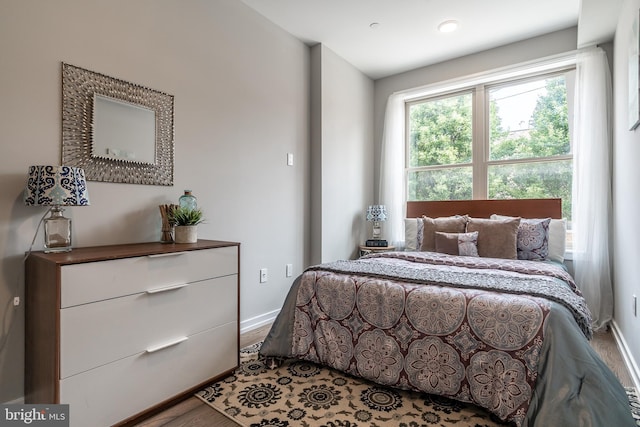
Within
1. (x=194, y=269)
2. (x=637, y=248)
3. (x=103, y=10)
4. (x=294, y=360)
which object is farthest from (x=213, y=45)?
(x=637, y=248)

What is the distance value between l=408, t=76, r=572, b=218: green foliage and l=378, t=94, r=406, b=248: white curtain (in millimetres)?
170

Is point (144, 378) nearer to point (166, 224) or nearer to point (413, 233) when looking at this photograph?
point (166, 224)

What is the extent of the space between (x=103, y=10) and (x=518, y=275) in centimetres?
292

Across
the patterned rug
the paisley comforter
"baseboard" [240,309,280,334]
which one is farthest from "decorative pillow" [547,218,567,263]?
"baseboard" [240,309,280,334]

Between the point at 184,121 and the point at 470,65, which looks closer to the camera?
the point at 184,121

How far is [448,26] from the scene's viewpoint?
9.93ft

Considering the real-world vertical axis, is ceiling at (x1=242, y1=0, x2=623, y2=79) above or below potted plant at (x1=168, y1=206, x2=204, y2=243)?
above

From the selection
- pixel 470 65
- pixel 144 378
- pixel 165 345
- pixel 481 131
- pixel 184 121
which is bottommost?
pixel 144 378

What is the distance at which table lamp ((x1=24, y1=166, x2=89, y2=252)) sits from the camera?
1499 millimetres

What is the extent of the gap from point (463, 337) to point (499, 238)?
1.59 m

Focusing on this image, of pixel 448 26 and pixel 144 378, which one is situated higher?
pixel 448 26

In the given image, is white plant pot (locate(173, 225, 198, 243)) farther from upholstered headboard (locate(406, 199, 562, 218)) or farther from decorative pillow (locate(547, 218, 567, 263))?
decorative pillow (locate(547, 218, 567, 263))

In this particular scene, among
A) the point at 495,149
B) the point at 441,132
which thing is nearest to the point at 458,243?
the point at 495,149

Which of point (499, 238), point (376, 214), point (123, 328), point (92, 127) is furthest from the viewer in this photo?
point (376, 214)
